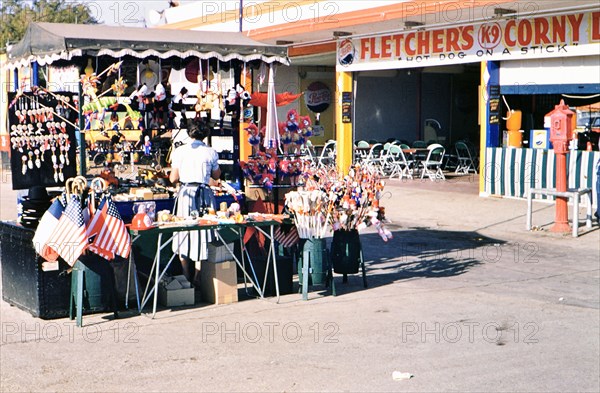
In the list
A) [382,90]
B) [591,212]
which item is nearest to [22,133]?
[591,212]

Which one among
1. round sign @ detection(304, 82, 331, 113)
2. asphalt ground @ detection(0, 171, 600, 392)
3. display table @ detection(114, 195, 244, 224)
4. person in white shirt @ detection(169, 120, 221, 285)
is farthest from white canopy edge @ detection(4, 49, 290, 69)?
round sign @ detection(304, 82, 331, 113)

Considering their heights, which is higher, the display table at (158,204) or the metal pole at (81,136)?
the metal pole at (81,136)

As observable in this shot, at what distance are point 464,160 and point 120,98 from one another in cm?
1486

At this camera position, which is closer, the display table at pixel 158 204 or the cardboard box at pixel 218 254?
the cardboard box at pixel 218 254

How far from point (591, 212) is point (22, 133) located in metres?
8.98

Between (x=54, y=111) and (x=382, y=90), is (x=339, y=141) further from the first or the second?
(x=54, y=111)

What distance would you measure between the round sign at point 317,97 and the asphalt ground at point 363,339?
16813mm

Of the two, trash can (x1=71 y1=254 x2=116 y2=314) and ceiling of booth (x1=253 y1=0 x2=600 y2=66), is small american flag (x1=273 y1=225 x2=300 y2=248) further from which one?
ceiling of booth (x1=253 y1=0 x2=600 y2=66)

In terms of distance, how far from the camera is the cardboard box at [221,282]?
923 cm

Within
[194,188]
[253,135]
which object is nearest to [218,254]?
[194,188]

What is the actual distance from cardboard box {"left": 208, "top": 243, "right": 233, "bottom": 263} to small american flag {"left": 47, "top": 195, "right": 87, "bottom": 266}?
1.50m

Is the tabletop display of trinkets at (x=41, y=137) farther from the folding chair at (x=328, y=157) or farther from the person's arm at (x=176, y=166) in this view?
the folding chair at (x=328, y=157)

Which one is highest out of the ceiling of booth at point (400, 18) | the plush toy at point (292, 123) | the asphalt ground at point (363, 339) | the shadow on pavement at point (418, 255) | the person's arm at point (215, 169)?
the ceiling of booth at point (400, 18)

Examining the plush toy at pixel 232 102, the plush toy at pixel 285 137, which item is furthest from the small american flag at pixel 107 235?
the plush toy at pixel 285 137
